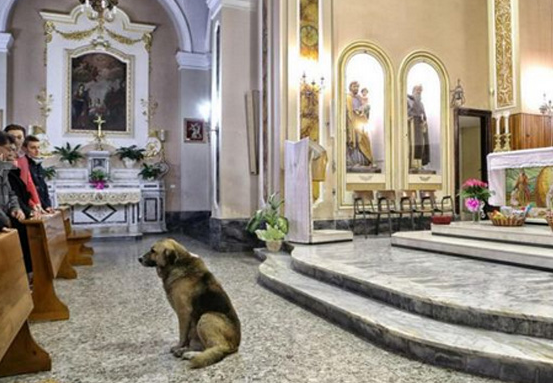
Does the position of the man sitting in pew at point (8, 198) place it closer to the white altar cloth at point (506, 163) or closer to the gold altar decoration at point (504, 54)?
the white altar cloth at point (506, 163)

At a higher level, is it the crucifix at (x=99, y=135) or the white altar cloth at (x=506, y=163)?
the crucifix at (x=99, y=135)

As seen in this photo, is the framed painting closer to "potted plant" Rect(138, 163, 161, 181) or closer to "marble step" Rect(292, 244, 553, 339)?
"potted plant" Rect(138, 163, 161, 181)

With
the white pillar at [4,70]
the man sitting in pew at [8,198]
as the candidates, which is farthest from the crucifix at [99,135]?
the man sitting in pew at [8,198]

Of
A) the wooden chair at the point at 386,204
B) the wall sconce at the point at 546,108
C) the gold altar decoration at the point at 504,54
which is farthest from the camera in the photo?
the gold altar decoration at the point at 504,54

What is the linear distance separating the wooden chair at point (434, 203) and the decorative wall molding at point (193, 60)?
5.75 m

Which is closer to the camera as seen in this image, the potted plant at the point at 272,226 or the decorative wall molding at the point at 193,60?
the potted plant at the point at 272,226

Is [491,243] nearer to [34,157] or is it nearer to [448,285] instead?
[448,285]

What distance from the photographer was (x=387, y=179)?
26.1 feet

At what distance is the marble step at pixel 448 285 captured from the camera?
8.81 feet

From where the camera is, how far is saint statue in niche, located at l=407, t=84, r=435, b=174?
822 cm

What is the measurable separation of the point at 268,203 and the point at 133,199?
381cm

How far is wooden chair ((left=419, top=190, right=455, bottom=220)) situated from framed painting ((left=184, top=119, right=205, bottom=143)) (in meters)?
5.16

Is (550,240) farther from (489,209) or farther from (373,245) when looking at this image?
(489,209)

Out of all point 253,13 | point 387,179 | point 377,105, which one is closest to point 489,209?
point 387,179
